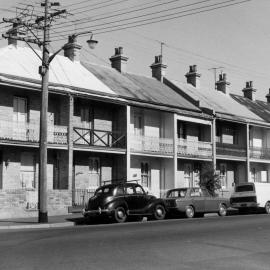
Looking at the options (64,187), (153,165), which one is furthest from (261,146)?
(64,187)

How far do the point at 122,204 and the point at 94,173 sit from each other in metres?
8.47

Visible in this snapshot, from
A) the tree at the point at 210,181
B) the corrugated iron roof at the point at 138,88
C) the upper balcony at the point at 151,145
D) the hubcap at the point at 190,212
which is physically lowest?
the hubcap at the point at 190,212

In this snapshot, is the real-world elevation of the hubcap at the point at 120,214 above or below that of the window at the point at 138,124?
below

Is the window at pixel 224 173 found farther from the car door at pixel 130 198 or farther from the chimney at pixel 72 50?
the car door at pixel 130 198

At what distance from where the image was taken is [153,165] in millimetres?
34094

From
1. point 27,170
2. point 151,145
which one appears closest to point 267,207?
point 151,145

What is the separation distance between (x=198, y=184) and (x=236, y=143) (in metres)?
7.09

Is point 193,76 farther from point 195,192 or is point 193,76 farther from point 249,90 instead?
point 195,192

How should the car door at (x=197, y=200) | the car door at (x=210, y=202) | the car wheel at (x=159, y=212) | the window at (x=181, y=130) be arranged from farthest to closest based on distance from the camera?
the window at (x=181, y=130)
the car door at (x=210, y=202)
the car door at (x=197, y=200)
the car wheel at (x=159, y=212)

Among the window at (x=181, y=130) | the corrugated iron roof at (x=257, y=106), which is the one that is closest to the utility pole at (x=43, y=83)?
the window at (x=181, y=130)

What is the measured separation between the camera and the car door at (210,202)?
26109mm

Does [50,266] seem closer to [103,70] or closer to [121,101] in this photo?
[121,101]

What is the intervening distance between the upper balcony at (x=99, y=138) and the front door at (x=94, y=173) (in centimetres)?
108

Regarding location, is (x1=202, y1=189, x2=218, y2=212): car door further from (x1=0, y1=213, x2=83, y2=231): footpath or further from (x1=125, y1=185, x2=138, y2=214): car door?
(x1=0, y1=213, x2=83, y2=231): footpath
